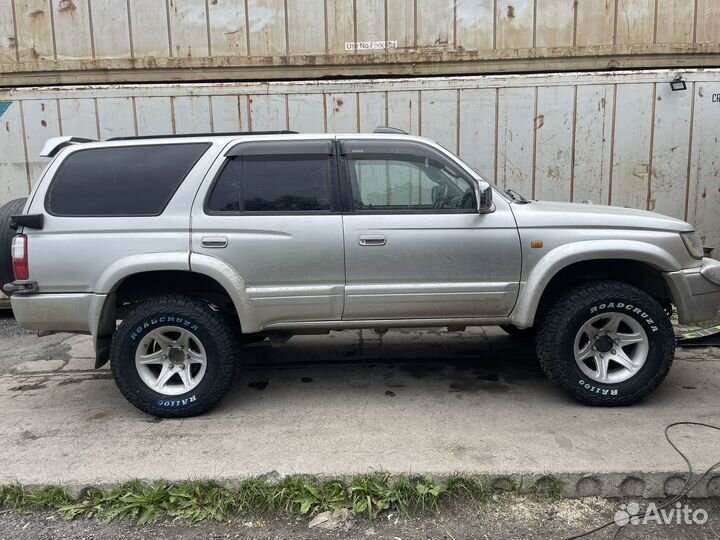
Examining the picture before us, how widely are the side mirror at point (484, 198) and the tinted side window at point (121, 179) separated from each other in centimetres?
191

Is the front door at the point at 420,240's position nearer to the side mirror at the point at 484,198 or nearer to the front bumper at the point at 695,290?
the side mirror at the point at 484,198

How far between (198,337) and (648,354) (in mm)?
3077

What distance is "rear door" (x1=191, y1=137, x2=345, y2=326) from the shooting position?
3.83 m

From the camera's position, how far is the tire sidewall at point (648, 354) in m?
3.89

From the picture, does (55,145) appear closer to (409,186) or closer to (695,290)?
(409,186)

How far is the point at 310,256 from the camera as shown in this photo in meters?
3.85

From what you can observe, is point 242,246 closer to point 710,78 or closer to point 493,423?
point 493,423

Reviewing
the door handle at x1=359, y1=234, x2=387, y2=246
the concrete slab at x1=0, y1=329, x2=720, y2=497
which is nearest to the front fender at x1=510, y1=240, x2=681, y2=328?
the concrete slab at x1=0, y1=329, x2=720, y2=497

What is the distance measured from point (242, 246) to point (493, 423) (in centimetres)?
203

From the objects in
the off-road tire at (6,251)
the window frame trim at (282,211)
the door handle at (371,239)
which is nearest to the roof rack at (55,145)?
the off-road tire at (6,251)

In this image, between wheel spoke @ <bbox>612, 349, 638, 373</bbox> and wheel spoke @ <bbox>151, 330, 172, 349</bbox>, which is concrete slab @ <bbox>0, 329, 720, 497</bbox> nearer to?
wheel spoke @ <bbox>612, 349, 638, 373</bbox>

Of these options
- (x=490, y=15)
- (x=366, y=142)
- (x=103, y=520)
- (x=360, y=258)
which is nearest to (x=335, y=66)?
(x=490, y=15)

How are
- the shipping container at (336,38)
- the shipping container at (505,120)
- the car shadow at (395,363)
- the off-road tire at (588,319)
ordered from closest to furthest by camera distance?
the off-road tire at (588,319) → the car shadow at (395,363) → the shipping container at (505,120) → the shipping container at (336,38)

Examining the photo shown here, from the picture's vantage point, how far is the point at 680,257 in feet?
12.8
